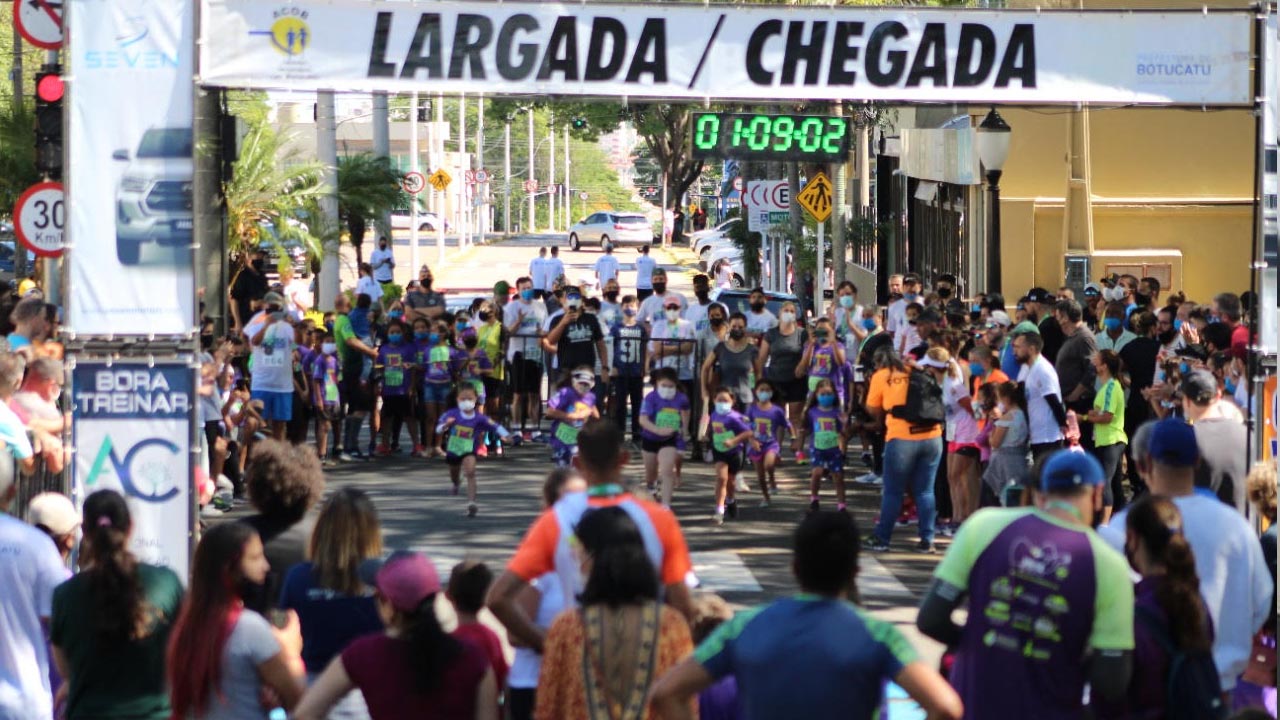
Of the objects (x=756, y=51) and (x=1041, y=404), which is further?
(x=1041, y=404)

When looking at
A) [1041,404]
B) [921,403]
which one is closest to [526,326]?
[921,403]

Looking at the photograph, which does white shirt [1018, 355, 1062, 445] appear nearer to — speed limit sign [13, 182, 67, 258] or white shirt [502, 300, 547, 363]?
speed limit sign [13, 182, 67, 258]

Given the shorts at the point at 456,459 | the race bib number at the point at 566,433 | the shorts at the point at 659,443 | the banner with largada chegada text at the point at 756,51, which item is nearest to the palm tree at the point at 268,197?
the shorts at the point at 456,459

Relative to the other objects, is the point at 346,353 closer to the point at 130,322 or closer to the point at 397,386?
the point at 397,386

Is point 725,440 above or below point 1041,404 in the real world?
below

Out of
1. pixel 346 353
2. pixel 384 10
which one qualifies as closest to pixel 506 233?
pixel 346 353

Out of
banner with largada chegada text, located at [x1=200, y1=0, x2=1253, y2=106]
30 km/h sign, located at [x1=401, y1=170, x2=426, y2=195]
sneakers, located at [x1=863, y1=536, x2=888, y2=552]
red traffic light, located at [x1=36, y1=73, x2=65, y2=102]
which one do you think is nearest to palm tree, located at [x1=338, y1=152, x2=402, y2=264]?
30 km/h sign, located at [x1=401, y1=170, x2=426, y2=195]

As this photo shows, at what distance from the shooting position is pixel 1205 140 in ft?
87.5

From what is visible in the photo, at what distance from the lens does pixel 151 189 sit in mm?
9898

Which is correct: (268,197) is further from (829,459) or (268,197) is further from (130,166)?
(130,166)

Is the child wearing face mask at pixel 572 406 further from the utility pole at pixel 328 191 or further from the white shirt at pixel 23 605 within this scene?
the utility pole at pixel 328 191

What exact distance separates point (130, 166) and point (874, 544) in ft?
23.6

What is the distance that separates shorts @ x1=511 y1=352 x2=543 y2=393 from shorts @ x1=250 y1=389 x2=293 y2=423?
3702mm

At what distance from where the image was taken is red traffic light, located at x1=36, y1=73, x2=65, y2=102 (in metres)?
14.3
